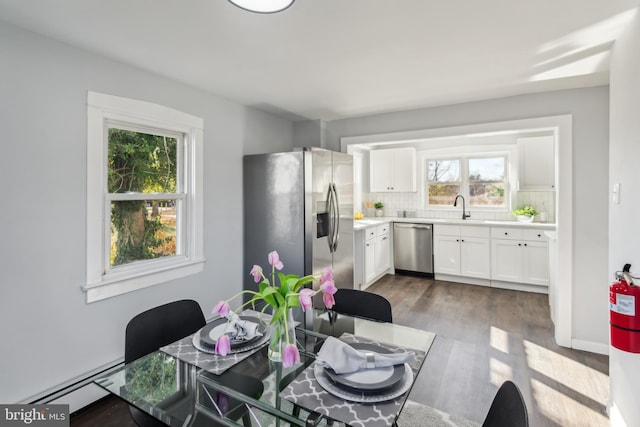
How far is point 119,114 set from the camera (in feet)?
7.52

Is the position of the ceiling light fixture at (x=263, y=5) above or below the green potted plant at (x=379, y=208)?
above

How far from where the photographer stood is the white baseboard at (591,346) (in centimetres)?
283

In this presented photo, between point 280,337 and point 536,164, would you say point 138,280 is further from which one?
point 536,164

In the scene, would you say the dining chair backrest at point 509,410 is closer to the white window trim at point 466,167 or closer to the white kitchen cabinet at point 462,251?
the white kitchen cabinet at point 462,251

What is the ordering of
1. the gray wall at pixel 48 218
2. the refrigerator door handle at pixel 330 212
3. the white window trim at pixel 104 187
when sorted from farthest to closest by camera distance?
the refrigerator door handle at pixel 330 212 → the white window trim at pixel 104 187 → the gray wall at pixel 48 218

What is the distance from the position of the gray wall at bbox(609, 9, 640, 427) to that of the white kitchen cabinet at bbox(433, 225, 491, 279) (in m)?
2.69

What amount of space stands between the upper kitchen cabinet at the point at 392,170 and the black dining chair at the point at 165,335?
4.37 metres

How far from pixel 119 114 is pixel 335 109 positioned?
84.2 inches

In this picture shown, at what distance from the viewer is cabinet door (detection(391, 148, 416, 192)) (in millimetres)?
5469

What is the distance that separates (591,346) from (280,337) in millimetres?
3120

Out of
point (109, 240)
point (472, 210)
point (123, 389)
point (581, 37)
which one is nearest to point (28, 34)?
point (109, 240)

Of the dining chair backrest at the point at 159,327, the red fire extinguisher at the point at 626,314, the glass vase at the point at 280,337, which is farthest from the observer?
the dining chair backrest at the point at 159,327

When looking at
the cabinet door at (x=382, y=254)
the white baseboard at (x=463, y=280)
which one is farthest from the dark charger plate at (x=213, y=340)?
the white baseboard at (x=463, y=280)

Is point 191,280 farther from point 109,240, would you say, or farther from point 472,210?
point 472,210
